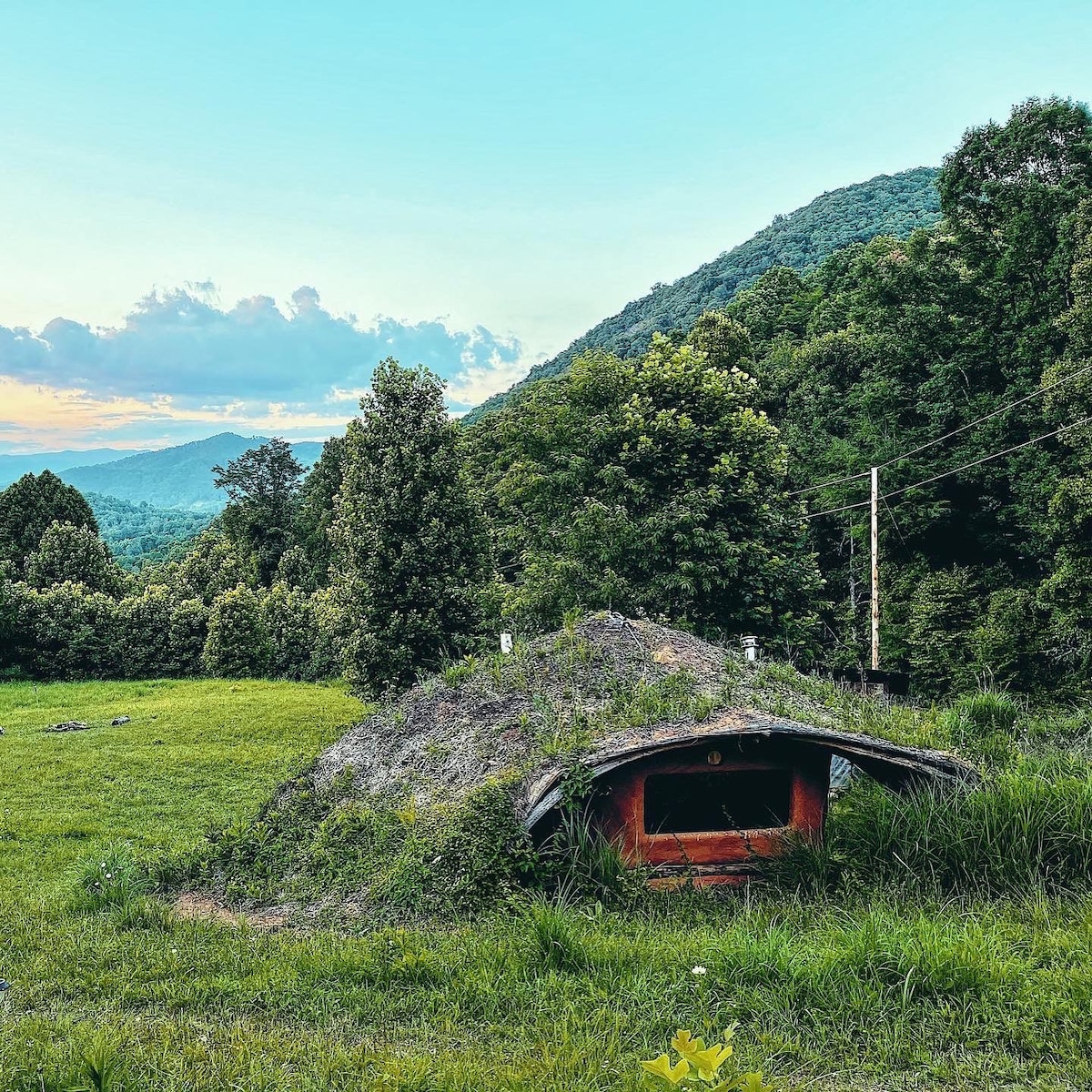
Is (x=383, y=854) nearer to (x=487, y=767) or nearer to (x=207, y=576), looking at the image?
(x=487, y=767)

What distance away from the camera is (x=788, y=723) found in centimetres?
713

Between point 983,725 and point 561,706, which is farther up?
point 561,706

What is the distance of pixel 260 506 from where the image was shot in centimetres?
4606

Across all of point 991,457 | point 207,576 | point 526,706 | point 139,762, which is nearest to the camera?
point 526,706

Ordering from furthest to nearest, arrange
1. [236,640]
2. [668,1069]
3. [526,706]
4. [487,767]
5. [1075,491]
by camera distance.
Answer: [236,640]
[1075,491]
[526,706]
[487,767]
[668,1069]

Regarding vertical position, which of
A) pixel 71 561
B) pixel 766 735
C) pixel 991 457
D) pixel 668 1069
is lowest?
pixel 766 735

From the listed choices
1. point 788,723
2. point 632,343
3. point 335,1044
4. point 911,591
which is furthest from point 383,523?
point 632,343

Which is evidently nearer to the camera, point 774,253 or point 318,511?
point 318,511

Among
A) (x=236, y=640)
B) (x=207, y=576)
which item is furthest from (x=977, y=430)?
(x=207, y=576)

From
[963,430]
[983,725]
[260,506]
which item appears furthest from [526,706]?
[260,506]

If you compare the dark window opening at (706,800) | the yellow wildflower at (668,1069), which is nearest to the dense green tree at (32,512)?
the dark window opening at (706,800)

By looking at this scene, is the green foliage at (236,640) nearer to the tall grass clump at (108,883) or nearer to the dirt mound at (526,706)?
the dirt mound at (526,706)

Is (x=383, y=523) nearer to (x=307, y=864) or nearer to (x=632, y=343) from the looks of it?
(x=307, y=864)

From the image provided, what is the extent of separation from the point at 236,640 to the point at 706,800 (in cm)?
2643
